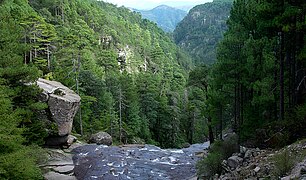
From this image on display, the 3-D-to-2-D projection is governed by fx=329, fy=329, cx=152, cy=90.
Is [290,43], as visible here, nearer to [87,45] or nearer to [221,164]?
[221,164]

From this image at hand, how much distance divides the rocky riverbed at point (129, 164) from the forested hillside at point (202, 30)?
378ft

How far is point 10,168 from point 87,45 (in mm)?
48640

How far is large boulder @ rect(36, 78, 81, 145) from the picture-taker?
25.7 m

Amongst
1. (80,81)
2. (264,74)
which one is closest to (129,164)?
(264,74)

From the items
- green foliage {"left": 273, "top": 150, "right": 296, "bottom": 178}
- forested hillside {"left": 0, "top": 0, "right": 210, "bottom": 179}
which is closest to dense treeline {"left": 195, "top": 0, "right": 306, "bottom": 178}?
green foliage {"left": 273, "top": 150, "right": 296, "bottom": 178}

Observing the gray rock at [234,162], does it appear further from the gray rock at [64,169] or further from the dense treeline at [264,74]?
the gray rock at [64,169]

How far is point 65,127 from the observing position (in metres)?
26.8

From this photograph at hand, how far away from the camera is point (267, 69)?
17.3m

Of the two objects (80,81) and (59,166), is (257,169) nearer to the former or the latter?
(59,166)

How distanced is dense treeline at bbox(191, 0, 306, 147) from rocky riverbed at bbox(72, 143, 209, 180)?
17.7 feet

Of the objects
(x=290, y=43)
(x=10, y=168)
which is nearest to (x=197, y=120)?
(x=290, y=43)

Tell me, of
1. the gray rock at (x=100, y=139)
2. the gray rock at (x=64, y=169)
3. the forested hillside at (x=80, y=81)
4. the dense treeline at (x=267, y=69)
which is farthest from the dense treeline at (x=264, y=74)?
the gray rock at (x=100, y=139)

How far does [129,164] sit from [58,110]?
24.4 ft

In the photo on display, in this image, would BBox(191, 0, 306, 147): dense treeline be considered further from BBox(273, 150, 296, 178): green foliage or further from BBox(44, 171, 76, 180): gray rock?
BBox(44, 171, 76, 180): gray rock
